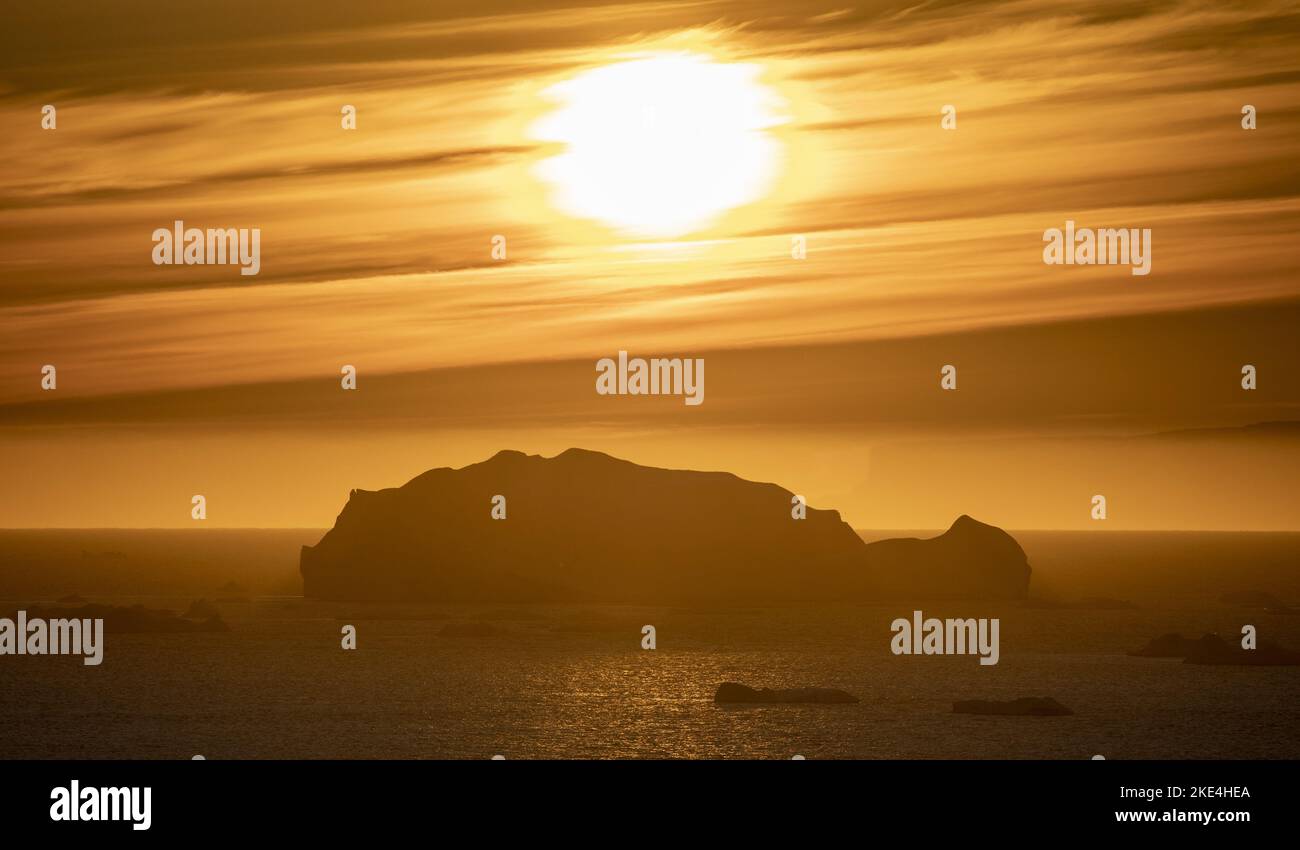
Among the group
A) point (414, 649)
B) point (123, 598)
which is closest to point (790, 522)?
point (414, 649)

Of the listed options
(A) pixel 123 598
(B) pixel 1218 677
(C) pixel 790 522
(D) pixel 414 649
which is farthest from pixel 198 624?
(B) pixel 1218 677

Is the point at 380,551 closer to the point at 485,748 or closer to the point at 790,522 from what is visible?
the point at 790,522
